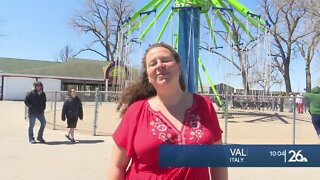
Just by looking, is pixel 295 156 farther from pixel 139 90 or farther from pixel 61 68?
pixel 61 68

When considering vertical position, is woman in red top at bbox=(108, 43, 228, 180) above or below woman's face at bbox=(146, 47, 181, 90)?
below

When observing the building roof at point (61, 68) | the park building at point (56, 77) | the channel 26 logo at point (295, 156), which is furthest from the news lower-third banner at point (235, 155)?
the building roof at point (61, 68)

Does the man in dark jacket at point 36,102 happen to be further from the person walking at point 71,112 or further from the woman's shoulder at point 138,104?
the woman's shoulder at point 138,104

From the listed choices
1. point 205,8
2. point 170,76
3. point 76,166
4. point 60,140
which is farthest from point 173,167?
point 205,8

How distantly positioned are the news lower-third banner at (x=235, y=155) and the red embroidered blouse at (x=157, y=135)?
5cm

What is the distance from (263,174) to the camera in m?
7.62

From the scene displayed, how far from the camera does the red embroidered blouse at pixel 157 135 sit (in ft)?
7.49

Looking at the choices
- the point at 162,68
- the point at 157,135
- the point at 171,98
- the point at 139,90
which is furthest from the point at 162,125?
the point at 139,90

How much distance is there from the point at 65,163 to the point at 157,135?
6626mm

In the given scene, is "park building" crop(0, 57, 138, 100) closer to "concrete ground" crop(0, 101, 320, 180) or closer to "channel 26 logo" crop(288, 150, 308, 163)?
"concrete ground" crop(0, 101, 320, 180)

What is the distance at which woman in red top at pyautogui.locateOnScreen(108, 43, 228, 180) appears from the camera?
90.5 inches

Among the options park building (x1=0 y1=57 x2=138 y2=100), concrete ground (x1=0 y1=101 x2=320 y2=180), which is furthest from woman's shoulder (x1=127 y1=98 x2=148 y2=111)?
park building (x1=0 y1=57 x2=138 y2=100)

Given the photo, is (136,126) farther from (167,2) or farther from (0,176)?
(167,2)

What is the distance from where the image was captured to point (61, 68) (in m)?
57.5
